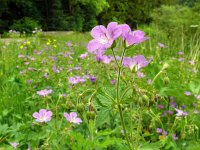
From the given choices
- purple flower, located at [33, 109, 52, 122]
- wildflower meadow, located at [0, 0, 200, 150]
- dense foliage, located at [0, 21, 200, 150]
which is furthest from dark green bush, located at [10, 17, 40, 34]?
purple flower, located at [33, 109, 52, 122]

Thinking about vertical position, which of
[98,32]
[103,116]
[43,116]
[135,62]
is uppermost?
[98,32]

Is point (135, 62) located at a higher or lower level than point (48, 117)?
higher

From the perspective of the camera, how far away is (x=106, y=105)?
3.34ft

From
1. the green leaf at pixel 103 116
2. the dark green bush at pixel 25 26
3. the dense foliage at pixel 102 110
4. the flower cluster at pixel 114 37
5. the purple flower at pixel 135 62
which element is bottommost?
the dark green bush at pixel 25 26

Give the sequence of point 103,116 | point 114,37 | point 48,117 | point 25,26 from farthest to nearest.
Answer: point 25,26 < point 48,117 < point 103,116 < point 114,37

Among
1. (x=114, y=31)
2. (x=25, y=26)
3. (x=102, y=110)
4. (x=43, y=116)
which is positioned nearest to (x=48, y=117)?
(x=43, y=116)

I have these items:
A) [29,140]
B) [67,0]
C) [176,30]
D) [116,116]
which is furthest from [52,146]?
[67,0]

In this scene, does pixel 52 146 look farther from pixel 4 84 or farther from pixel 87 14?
pixel 87 14

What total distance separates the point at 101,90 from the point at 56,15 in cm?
1888

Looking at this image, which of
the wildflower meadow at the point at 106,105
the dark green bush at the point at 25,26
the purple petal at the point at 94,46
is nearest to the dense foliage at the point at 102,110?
the wildflower meadow at the point at 106,105

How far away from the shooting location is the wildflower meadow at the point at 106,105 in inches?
40.4

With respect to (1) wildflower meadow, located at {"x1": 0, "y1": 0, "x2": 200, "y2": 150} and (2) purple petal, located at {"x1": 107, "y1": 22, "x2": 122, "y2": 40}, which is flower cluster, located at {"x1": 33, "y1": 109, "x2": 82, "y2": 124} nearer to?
(1) wildflower meadow, located at {"x1": 0, "y1": 0, "x2": 200, "y2": 150}

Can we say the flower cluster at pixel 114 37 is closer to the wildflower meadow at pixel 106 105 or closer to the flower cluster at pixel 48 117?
the wildflower meadow at pixel 106 105

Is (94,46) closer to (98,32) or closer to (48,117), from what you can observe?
(98,32)
